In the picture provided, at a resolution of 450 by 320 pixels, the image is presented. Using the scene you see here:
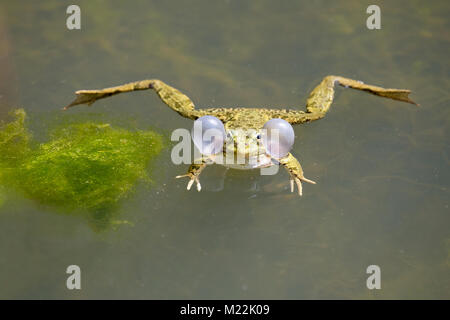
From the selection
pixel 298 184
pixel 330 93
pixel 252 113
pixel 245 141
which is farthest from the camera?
pixel 330 93

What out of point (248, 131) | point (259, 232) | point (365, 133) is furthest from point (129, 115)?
point (365, 133)

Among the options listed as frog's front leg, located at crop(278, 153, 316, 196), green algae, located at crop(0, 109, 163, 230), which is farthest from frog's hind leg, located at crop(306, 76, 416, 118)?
green algae, located at crop(0, 109, 163, 230)

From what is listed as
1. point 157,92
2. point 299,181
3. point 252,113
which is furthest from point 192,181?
point 157,92

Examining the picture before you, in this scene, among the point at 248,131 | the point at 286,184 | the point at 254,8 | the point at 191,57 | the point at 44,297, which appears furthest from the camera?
the point at 254,8

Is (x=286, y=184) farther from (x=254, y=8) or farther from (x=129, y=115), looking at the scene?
(x=254, y=8)

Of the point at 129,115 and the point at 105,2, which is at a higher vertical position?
the point at 105,2

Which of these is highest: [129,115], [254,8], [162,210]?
[254,8]

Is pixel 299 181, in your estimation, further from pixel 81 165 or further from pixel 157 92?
pixel 81 165
